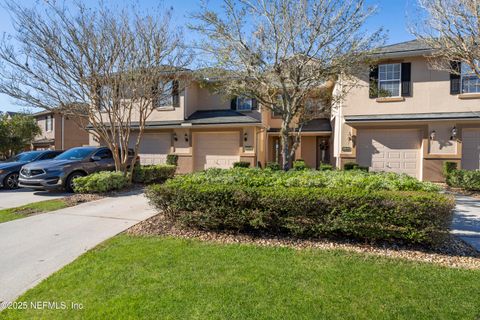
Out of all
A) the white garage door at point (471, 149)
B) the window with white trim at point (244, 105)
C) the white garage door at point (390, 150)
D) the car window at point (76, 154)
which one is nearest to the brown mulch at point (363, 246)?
the car window at point (76, 154)

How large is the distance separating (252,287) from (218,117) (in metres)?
13.4

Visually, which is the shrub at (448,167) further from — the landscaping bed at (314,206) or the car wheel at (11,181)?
the car wheel at (11,181)

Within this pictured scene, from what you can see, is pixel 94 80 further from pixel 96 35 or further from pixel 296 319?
pixel 296 319

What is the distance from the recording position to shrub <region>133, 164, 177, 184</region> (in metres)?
11.8

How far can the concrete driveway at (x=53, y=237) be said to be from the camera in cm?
388

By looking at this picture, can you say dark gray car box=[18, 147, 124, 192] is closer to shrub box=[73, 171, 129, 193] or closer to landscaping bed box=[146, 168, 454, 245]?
shrub box=[73, 171, 129, 193]

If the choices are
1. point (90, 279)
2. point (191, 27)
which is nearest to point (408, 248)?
point (90, 279)

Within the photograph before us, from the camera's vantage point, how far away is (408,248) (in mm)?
4520

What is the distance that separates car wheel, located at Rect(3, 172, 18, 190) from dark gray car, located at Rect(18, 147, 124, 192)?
2.02 meters

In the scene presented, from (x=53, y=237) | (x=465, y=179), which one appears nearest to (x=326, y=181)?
(x=53, y=237)

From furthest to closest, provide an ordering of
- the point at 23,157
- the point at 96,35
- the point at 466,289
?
the point at 23,157, the point at 96,35, the point at 466,289

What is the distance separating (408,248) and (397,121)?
9730 mm

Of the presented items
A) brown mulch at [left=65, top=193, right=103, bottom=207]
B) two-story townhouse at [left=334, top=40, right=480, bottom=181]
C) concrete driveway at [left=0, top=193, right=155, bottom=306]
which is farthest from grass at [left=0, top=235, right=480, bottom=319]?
two-story townhouse at [left=334, top=40, right=480, bottom=181]

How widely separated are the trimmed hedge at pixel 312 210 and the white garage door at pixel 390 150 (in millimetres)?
9583
